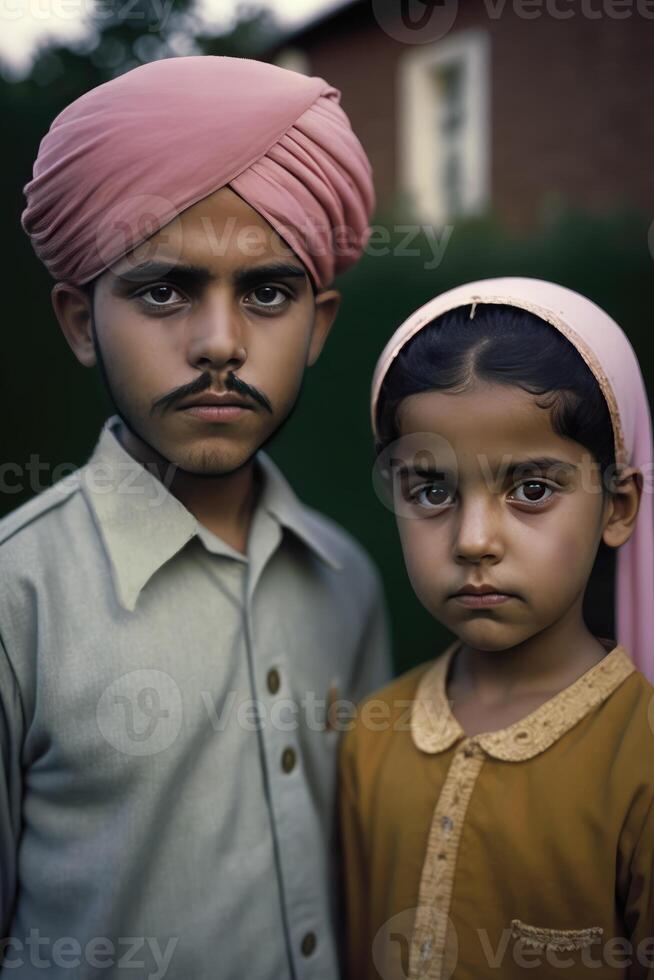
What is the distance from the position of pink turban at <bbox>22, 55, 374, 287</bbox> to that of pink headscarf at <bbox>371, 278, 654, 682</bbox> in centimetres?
33

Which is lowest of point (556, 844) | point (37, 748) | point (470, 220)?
point (556, 844)

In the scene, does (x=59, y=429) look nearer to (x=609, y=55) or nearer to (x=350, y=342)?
(x=350, y=342)

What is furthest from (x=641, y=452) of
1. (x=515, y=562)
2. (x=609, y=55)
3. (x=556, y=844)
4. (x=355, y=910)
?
(x=609, y=55)

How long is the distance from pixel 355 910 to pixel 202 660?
66 cm

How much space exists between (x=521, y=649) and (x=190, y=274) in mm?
980

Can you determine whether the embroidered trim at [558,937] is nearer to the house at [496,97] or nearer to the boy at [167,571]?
the boy at [167,571]

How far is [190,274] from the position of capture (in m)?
1.61

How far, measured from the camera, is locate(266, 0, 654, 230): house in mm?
5051

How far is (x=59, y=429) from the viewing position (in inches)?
134

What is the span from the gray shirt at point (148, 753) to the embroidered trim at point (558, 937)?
0.49 m

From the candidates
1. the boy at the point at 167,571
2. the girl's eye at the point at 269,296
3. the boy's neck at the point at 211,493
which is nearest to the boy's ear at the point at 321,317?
the boy at the point at 167,571

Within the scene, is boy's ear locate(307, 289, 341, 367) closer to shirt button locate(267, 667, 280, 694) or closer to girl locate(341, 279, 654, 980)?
girl locate(341, 279, 654, 980)

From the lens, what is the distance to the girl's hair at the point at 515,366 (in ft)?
5.06

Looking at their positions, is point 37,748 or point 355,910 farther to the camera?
point 355,910
